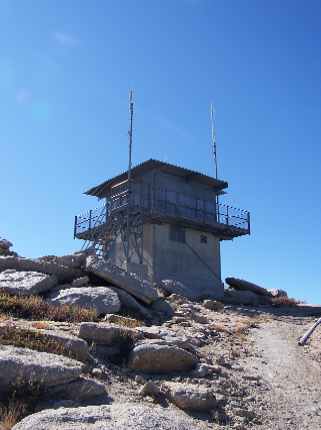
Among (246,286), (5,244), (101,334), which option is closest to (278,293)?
(246,286)

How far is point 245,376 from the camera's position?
14.0m

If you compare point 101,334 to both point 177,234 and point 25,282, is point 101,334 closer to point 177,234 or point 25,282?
point 25,282

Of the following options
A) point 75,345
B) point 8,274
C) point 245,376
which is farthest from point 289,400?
point 8,274

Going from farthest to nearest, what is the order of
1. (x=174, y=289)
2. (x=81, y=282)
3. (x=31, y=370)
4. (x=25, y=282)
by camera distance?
(x=174, y=289), (x=81, y=282), (x=25, y=282), (x=31, y=370)

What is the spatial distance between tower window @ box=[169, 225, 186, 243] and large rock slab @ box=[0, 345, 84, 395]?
83.0 feet

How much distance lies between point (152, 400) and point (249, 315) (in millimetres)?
15642

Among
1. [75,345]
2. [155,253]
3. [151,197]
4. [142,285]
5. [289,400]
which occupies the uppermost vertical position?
[151,197]

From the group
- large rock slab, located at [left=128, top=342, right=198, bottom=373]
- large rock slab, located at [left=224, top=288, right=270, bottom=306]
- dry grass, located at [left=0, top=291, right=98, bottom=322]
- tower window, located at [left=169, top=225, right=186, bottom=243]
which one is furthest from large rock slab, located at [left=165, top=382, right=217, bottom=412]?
tower window, located at [left=169, top=225, right=186, bottom=243]

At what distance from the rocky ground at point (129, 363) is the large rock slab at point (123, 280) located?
0.08 meters

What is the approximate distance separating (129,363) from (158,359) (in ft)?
2.31

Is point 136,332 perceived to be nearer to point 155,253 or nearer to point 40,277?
point 40,277

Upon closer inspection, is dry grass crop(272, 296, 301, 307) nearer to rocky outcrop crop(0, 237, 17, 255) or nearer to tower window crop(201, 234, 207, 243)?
tower window crop(201, 234, 207, 243)

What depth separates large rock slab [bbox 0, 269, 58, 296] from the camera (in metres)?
18.1

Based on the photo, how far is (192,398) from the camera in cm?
1118
